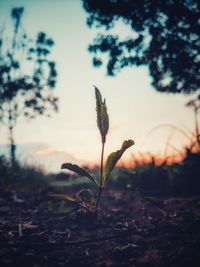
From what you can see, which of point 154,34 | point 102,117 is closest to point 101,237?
point 102,117

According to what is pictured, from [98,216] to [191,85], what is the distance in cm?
289

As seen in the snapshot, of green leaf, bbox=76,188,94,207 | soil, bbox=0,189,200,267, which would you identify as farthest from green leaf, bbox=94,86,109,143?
soil, bbox=0,189,200,267

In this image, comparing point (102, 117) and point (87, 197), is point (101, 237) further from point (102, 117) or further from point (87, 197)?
point (102, 117)

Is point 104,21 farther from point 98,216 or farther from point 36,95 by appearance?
point 36,95

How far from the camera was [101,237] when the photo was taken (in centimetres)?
210

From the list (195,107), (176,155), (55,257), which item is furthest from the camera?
(195,107)

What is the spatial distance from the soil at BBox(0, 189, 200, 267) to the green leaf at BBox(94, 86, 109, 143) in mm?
728

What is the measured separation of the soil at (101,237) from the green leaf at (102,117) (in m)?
0.73

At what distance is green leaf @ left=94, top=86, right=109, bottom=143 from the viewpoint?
8.13 feet

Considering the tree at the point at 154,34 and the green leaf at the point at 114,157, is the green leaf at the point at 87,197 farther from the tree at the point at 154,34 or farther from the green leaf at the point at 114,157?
the tree at the point at 154,34

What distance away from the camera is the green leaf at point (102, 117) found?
8.13 ft

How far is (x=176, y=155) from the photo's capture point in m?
4.99

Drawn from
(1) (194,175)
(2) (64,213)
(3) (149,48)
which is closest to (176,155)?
(1) (194,175)

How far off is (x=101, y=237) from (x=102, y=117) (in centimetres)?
96
